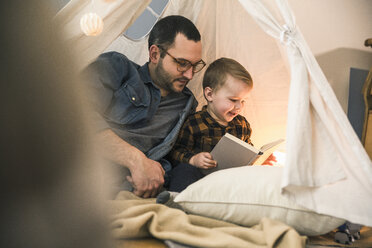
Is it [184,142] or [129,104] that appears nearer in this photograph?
[129,104]

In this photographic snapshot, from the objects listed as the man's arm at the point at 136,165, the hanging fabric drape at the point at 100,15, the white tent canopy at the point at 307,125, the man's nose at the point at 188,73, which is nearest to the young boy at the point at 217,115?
the man's nose at the point at 188,73

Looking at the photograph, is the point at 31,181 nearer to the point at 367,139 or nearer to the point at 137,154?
the point at 137,154

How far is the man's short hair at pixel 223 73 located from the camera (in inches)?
58.4

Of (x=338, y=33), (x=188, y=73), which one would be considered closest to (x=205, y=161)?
(x=188, y=73)

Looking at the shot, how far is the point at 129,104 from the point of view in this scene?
136 centimetres

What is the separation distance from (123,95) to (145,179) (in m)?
0.40

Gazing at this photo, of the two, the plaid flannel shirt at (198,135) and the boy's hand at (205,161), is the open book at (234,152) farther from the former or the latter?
the plaid flannel shirt at (198,135)

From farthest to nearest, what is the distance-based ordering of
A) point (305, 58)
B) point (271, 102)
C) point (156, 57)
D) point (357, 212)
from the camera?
point (271, 102) < point (156, 57) < point (305, 58) < point (357, 212)

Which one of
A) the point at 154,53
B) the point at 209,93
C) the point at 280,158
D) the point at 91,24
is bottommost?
the point at 280,158

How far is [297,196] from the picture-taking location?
32.2 inches

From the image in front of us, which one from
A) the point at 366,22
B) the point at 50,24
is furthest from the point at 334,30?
the point at 50,24

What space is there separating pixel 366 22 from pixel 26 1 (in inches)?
83.3

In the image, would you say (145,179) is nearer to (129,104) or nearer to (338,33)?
(129,104)

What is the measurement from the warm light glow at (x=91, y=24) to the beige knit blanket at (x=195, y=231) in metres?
0.72
